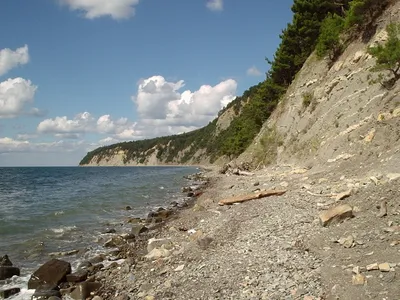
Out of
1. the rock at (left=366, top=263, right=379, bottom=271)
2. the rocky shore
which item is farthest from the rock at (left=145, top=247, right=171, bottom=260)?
the rock at (left=366, top=263, right=379, bottom=271)

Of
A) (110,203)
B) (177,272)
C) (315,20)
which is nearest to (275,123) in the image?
(315,20)

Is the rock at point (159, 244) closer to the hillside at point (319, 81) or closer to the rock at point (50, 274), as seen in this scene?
the rock at point (50, 274)

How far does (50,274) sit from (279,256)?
27.8 feet

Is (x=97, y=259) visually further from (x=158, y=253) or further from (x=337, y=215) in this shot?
(x=337, y=215)

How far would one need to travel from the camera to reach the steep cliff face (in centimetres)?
1995

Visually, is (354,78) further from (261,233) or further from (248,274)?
(248,274)

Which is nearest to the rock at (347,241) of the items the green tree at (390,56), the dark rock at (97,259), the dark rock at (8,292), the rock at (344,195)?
the rock at (344,195)

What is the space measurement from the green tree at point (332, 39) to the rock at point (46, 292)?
112ft

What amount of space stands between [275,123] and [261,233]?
111ft

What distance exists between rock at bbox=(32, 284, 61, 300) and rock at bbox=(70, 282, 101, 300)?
2.15 feet

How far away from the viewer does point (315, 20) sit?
4491cm

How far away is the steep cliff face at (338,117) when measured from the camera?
20.0m

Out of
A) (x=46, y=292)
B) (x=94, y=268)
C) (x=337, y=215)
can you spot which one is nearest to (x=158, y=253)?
(x=94, y=268)

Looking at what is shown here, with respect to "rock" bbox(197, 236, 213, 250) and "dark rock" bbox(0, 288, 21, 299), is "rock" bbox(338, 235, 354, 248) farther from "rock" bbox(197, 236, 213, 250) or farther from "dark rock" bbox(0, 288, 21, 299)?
"dark rock" bbox(0, 288, 21, 299)
